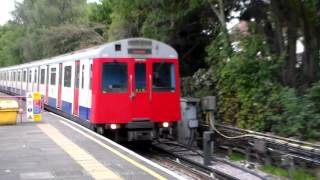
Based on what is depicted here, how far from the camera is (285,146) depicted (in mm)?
13344

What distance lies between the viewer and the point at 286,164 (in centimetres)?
1313

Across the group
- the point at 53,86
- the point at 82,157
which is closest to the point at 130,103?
the point at 82,157

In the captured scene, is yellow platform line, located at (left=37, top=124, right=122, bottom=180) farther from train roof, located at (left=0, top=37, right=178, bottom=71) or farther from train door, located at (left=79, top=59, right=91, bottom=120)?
train roof, located at (left=0, top=37, right=178, bottom=71)

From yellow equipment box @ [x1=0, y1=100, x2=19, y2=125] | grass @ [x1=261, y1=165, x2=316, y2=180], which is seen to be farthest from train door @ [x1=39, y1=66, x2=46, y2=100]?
grass @ [x1=261, y1=165, x2=316, y2=180]

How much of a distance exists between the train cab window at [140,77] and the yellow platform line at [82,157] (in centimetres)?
246

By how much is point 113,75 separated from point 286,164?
5297mm

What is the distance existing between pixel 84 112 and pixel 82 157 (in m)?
5.78

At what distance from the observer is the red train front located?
15.7 metres

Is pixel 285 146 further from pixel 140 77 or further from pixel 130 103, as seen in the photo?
pixel 140 77

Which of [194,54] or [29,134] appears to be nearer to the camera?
[29,134]

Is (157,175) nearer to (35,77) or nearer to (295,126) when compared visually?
(295,126)

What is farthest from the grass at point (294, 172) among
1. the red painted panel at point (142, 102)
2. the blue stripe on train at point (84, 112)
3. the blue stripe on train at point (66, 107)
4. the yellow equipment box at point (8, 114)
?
the yellow equipment box at point (8, 114)

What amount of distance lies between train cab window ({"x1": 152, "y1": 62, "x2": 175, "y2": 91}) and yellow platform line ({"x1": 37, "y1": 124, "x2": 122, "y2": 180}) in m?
2.98

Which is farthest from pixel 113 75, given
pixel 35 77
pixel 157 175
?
pixel 35 77
